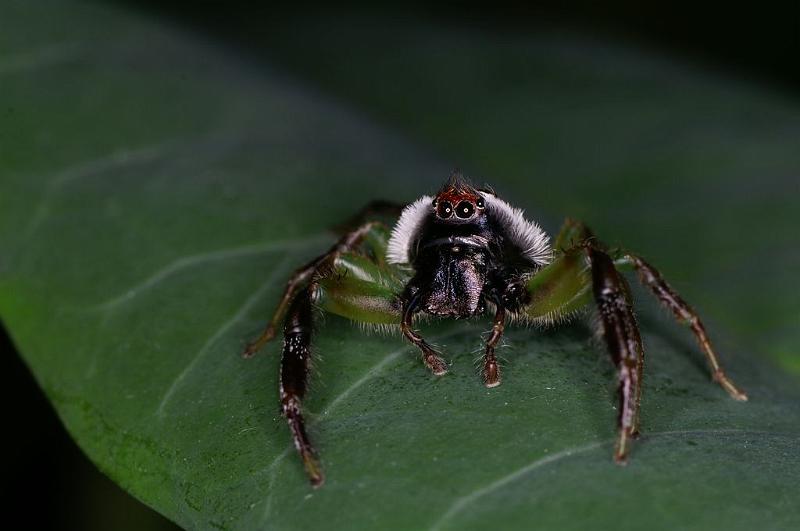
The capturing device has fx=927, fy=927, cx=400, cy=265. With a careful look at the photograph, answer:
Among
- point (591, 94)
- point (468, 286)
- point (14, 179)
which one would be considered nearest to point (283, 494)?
point (468, 286)

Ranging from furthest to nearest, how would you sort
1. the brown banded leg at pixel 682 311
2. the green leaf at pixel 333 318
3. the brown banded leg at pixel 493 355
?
the brown banded leg at pixel 682 311
the brown banded leg at pixel 493 355
the green leaf at pixel 333 318

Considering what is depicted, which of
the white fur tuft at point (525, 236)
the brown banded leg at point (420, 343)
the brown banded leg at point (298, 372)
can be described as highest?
the white fur tuft at point (525, 236)

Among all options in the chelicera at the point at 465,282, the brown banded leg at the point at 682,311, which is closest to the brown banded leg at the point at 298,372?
the chelicera at the point at 465,282

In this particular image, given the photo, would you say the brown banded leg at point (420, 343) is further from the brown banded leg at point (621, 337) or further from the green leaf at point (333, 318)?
the brown banded leg at point (621, 337)

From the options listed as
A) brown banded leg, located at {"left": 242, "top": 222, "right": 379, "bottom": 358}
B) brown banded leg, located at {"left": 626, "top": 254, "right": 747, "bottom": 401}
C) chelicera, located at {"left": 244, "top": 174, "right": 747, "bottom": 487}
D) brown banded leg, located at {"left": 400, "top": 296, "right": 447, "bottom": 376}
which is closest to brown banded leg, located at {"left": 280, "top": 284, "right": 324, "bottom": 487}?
chelicera, located at {"left": 244, "top": 174, "right": 747, "bottom": 487}

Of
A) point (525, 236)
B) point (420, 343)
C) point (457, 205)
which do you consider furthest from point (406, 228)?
point (420, 343)

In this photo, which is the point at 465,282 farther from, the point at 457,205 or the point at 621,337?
the point at 621,337
